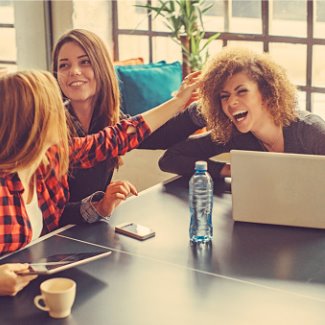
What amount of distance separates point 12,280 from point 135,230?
520 millimetres

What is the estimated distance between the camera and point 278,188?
2.04m

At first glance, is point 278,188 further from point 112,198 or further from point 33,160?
point 33,160

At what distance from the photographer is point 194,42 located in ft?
12.8

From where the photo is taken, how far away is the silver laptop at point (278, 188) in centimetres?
200

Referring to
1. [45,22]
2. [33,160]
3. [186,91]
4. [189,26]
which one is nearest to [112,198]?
[33,160]

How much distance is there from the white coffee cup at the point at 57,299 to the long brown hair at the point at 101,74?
117 centimetres

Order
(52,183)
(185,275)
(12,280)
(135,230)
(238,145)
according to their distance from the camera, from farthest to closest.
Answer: (238,145) < (52,183) < (135,230) < (185,275) < (12,280)

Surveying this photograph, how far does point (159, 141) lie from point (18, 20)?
201 centimetres

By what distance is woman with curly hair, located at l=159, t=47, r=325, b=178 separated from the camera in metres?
2.40

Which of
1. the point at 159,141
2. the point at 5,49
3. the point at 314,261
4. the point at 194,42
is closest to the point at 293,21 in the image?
the point at 194,42

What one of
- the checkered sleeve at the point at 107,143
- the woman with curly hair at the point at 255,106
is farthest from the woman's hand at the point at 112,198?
the woman with curly hair at the point at 255,106

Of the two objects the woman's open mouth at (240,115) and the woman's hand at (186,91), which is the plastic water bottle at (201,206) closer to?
the woman's open mouth at (240,115)

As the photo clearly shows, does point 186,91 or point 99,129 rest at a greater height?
point 186,91

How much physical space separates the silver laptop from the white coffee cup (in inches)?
28.6
